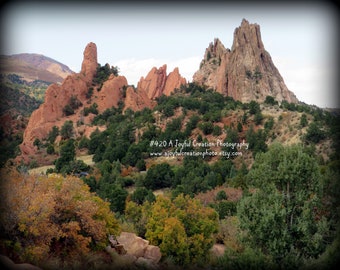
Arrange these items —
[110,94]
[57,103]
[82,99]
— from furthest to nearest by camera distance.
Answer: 1. [82,99]
2. [110,94]
3. [57,103]

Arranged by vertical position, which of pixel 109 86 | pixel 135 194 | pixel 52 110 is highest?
pixel 109 86

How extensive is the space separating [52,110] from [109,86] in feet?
31.4

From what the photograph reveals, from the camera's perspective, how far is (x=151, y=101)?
234 feet

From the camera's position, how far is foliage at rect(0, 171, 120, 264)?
11297 millimetres

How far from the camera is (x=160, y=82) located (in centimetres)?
8812

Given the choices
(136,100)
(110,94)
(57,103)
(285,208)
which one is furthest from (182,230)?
(110,94)

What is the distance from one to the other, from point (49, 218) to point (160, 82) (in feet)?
249

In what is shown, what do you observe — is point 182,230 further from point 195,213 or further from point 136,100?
point 136,100

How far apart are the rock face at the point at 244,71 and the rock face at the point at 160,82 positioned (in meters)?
4.05

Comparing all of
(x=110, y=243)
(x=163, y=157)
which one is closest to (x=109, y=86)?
(x=163, y=157)

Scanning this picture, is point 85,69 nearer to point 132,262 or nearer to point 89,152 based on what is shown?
point 89,152

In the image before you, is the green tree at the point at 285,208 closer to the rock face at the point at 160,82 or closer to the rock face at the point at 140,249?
the rock face at the point at 140,249

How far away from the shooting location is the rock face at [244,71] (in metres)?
82.2

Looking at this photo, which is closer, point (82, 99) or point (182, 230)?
point (182, 230)
